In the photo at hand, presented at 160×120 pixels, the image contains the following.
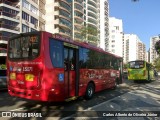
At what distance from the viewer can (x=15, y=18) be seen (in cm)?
4044

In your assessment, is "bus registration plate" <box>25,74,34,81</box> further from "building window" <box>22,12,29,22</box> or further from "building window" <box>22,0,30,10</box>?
"building window" <box>22,0,30,10</box>

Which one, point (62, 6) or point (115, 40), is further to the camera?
point (115, 40)

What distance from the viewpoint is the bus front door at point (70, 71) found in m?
9.40

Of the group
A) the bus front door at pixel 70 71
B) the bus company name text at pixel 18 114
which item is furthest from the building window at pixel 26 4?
the bus company name text at pixel 18 114

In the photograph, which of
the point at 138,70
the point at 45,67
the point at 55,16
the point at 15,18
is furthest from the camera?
the point at 55,16

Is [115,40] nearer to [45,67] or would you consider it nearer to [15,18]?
[15,18]

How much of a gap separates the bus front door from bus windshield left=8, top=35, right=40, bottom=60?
1516 millimetres

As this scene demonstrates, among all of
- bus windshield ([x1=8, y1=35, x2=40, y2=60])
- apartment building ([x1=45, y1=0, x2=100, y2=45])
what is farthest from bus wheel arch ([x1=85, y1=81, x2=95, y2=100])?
apartment building ([x1=45, y1=0, x2=100, y2=45])

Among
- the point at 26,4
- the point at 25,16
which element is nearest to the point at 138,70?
the point at 25,16

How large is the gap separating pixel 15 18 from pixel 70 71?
3409 cm

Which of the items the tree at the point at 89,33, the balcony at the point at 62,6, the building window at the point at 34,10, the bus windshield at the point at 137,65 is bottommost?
the bus windshield at the point at 137,65

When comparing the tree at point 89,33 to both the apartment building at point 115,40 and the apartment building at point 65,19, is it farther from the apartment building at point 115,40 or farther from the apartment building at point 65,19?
the apartment building at point 115,40

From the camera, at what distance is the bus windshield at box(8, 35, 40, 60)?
335 inches

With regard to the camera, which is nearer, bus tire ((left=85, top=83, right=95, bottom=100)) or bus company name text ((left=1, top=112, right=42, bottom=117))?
bus company name text ((left=1, top=112, right=42, bottom=117))
